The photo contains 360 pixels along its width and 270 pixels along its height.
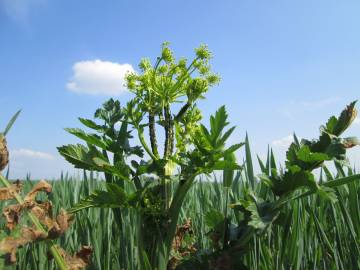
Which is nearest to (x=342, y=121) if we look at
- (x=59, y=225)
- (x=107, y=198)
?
(x=107, y=198)

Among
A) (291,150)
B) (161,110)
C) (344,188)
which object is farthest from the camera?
(344,188)

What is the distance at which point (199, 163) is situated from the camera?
3.38 feet

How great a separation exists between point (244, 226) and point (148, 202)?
0.26 metres

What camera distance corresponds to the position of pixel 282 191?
1.04 meters

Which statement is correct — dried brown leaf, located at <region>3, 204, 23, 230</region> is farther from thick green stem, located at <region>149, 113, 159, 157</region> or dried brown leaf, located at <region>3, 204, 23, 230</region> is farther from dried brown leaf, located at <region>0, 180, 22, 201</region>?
thick green stem, located at <region>149, 113, 159, 157</region>

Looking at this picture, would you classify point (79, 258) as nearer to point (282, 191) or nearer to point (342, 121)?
point (282, 191)

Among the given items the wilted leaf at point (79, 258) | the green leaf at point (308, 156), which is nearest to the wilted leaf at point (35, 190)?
the wilted leaf at point (79, 258)

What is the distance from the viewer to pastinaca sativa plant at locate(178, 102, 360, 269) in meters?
0.98

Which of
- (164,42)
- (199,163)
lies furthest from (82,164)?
(164,42)

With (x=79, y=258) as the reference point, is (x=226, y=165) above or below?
above

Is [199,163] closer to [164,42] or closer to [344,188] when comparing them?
[164,42]

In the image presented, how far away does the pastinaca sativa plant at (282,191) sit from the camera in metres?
0.98

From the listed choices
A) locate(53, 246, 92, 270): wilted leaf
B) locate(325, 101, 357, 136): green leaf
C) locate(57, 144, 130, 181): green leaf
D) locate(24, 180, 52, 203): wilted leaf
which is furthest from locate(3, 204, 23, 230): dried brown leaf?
locate(325, 101, 357, 136): green leaf

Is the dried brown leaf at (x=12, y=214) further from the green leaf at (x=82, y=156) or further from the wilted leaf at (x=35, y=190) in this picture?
the green leaf at (x=82, y=156)
